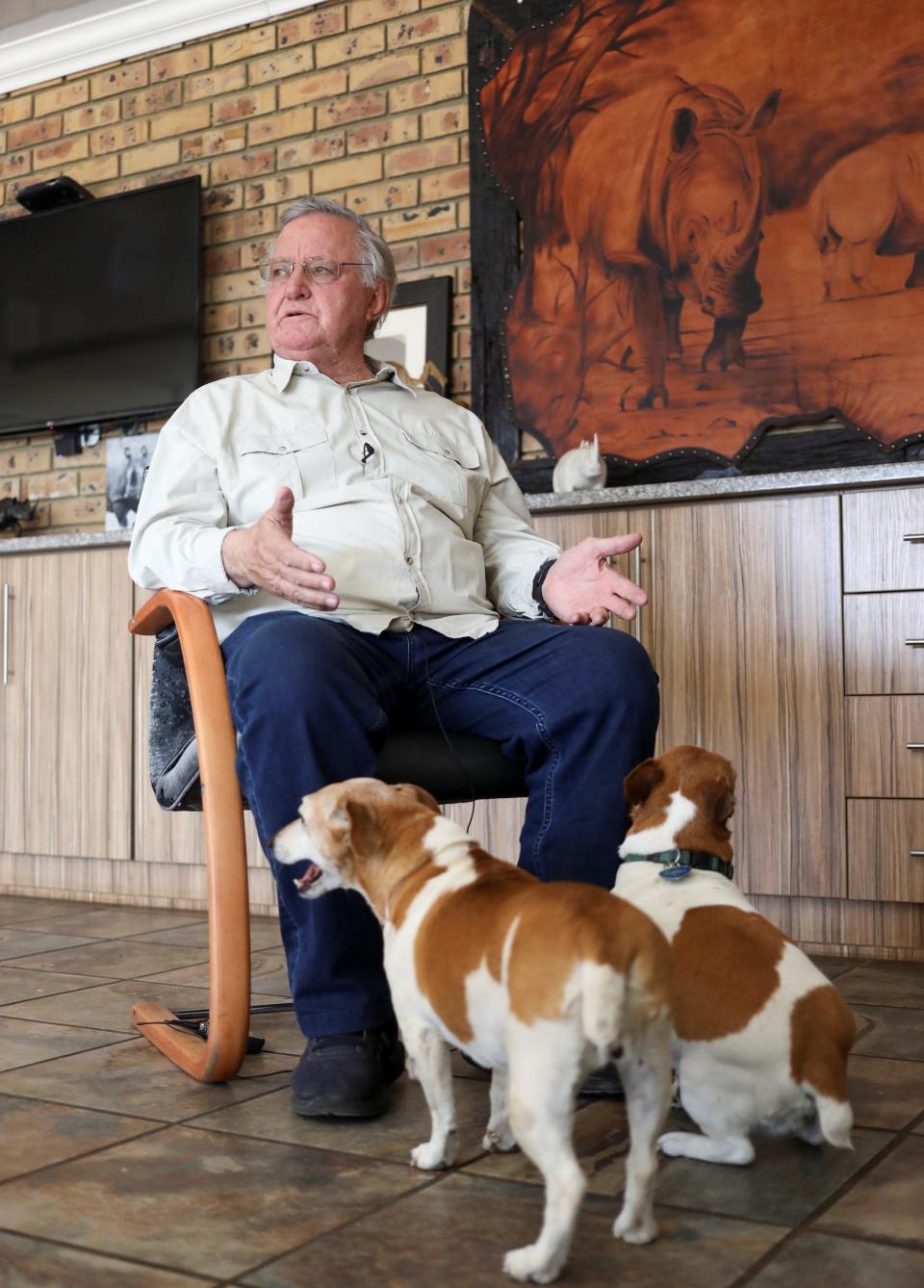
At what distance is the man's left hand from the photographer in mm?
1824

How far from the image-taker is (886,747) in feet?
8.07

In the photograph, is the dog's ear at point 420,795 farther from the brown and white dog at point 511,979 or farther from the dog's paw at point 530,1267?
the dog's paw at point 530,1267

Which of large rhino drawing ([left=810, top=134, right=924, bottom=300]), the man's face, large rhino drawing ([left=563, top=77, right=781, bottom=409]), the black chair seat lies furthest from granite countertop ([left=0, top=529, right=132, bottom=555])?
large rhino drawing ([left=810, top=134, right=924, bottom=300])

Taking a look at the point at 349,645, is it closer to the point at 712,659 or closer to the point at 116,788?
the point at 712,659

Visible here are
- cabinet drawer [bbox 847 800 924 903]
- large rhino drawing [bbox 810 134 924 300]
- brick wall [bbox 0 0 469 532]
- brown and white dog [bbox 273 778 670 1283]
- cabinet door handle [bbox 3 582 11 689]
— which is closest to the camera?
brown and white dog [bbox 273 778 670 1283]

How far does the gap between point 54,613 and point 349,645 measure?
6.28ft

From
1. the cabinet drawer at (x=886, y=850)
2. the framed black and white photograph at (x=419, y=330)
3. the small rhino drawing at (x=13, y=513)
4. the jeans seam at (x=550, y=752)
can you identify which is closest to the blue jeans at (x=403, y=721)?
the jeans seam at (x=550, y=752)

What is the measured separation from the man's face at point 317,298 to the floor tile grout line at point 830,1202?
1.43m

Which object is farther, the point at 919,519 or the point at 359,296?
the point at 919,519

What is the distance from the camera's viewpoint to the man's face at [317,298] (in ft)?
6.99

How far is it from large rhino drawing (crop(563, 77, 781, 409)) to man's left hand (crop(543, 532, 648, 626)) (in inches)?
58.2

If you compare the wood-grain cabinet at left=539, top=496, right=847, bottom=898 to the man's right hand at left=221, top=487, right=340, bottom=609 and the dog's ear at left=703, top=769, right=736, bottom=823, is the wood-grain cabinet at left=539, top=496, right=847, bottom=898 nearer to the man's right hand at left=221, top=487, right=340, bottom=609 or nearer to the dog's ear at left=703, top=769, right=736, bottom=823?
the dog's ear at left=703, top=769, right=736, bottom=823

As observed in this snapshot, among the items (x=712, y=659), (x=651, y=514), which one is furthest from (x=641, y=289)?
(x=712, y=659)

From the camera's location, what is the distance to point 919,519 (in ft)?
8.04
